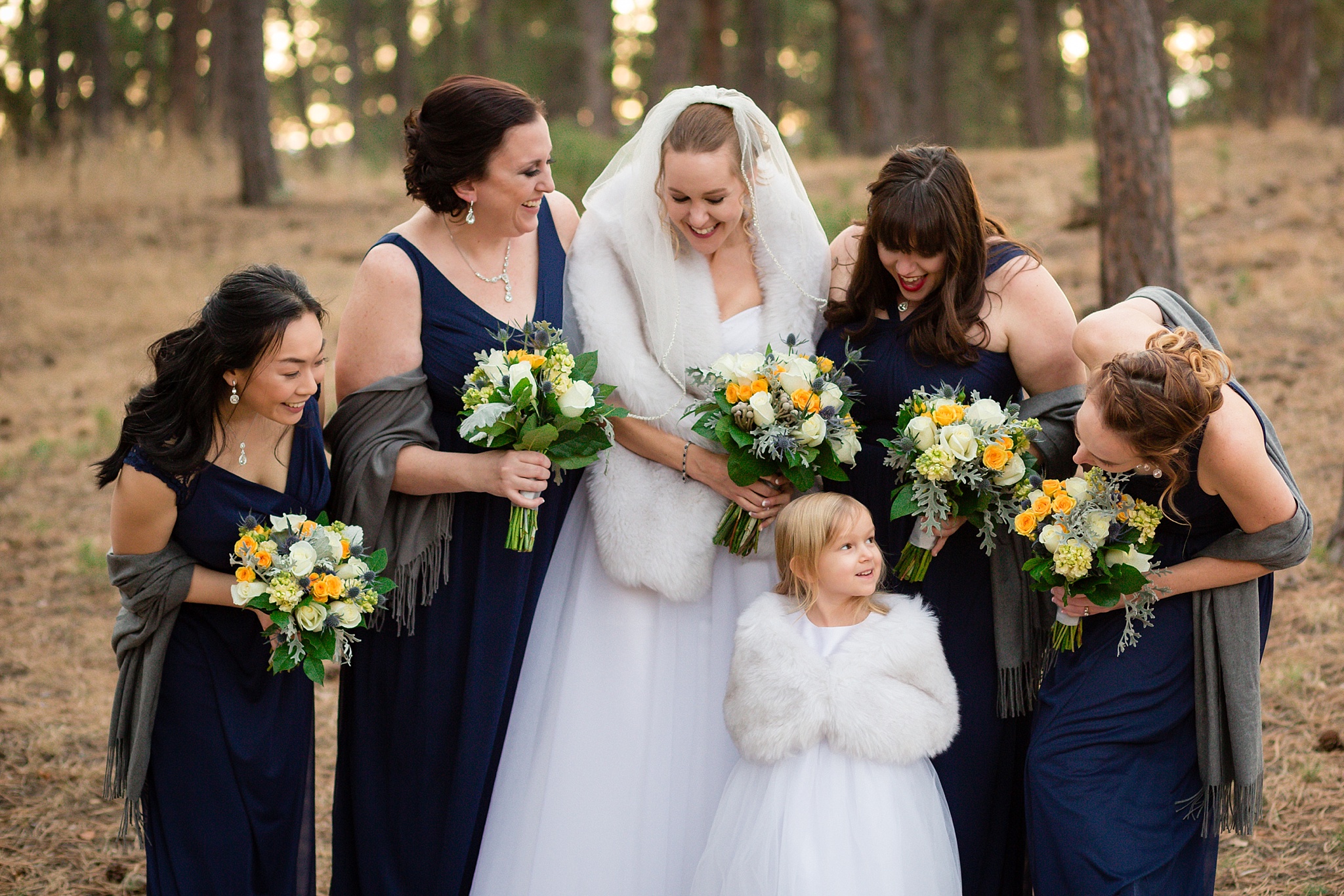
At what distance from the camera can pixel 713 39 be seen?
1708cm

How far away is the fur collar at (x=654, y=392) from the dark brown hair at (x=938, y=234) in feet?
1.29

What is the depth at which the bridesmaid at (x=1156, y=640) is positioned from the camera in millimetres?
2963

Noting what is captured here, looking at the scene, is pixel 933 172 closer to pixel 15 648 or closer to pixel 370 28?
pixel 15 648

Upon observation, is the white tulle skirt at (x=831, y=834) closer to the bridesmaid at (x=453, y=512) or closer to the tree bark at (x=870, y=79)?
the bridesmaid at (x=453, y=512)

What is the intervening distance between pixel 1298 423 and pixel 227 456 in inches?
264

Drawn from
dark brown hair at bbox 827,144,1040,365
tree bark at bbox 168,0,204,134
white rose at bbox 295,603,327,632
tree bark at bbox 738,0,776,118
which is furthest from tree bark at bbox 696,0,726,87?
white rose at bbox 295,603,327,632

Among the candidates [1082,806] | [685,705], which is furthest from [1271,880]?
[685,705]

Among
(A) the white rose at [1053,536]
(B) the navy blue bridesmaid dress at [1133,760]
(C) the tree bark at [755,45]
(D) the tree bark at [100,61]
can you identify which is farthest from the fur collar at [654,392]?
(D) the tree bark at [100,61]

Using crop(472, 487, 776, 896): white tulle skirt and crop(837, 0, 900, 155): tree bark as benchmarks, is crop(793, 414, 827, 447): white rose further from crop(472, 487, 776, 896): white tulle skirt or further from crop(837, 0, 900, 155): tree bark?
crop(837, 0, 900, 155): tree bark

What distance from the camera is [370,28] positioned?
32656 mm

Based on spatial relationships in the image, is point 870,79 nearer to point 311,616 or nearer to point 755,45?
point 755,45

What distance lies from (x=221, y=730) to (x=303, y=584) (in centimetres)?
58

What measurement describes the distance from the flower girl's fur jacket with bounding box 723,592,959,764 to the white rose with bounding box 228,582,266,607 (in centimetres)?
137

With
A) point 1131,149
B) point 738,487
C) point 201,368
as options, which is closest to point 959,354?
point 738,487
